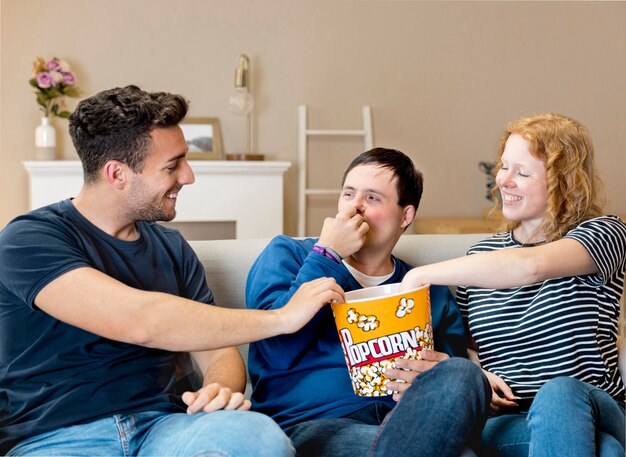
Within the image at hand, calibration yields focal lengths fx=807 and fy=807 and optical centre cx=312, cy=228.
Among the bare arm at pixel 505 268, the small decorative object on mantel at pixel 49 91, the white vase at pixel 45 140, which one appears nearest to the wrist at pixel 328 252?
the bare arm at pixel 505 268

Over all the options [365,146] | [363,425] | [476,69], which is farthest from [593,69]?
[363,425]

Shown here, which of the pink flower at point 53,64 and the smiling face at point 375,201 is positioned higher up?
the pink flower at point 53,64

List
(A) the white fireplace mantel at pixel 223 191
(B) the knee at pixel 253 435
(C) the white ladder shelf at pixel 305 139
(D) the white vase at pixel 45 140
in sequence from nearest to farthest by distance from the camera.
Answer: (B) the knee at pixel 253 435
(A) the white fireplace mantel at pixel 223 191
(D) the white vase at pixel 45 140
(C) the white ladder shelf at pixel 305 139

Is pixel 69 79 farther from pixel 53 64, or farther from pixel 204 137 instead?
pixel 204 137

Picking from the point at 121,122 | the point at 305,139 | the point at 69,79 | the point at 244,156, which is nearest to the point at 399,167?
the point at 121,122

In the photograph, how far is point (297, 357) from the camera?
1.55 meters

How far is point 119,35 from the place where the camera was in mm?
3865

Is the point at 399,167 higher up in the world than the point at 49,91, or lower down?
lower down

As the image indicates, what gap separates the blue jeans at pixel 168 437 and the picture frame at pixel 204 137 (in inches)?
101

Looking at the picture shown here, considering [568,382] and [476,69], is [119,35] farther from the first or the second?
[568,382]

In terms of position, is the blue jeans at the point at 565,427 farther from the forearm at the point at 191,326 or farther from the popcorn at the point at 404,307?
the forearm at the point at 191,326

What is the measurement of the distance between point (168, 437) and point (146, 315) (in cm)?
20

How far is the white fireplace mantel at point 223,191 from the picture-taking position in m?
3.57

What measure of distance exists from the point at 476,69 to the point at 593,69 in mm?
658
